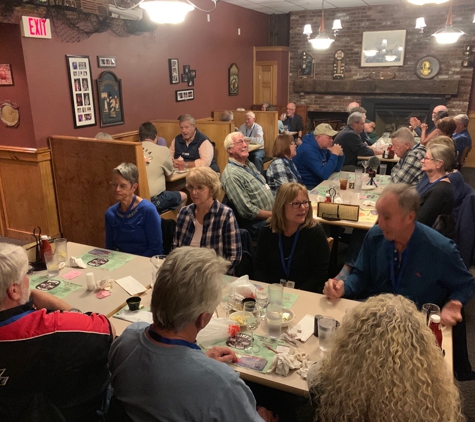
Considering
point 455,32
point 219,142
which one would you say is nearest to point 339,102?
point 455,32

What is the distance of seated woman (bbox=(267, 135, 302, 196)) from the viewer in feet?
13.0

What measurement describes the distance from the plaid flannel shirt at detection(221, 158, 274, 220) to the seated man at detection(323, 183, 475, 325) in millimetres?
1421

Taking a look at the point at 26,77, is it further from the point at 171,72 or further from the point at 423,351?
the point at 423,351

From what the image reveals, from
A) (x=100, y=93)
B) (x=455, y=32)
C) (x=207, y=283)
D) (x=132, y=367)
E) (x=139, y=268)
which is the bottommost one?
(x=139, y=268)

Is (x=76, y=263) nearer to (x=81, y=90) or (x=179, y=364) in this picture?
(x=179, y=364)

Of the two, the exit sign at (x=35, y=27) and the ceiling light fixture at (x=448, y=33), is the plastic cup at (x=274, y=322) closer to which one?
the exit sign at (x=35, y=27)

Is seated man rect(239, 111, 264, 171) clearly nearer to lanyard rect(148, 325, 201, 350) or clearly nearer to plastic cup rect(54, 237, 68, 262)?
plastic cup rect(54, 237, 68, 262)

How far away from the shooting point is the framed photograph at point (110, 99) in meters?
5.23

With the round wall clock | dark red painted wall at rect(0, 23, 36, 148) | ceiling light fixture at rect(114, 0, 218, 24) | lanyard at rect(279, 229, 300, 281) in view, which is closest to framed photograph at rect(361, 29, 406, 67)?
the round wall clock

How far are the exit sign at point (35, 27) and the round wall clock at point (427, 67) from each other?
23.1 feet

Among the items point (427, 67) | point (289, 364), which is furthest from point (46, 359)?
point (427, 67)

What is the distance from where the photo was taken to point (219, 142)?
6.16 meters

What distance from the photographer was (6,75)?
14.3 feet

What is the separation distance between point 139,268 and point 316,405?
144cm
